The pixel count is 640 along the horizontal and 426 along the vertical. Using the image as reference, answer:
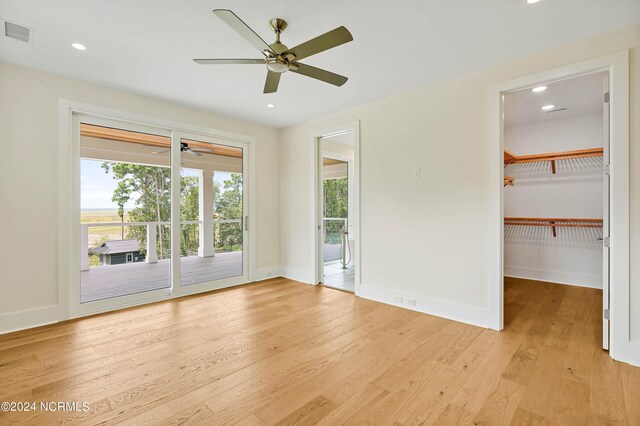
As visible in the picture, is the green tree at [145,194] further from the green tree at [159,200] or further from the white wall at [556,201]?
the white wall at [556,201]

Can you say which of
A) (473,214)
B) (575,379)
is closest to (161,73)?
(473,214)

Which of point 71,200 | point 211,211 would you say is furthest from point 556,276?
point 71,200

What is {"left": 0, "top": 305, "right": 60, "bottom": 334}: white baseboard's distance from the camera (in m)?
2.86

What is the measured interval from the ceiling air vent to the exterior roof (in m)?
2.26

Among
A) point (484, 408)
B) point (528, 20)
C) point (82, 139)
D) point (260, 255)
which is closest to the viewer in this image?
point (484, 408)

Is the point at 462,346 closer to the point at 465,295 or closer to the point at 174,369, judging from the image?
the point at 465,295

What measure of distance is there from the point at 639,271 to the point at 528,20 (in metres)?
2.09

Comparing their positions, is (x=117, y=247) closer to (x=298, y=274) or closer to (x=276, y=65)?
(x=298, y=274)

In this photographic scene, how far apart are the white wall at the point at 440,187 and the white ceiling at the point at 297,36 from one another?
17 centimetres

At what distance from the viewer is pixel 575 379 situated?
6.73ft

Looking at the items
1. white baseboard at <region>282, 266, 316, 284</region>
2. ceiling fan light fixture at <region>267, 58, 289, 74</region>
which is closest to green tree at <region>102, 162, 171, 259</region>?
white baseboard at <region>282, 266, 316, 284</region>

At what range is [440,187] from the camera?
332 cm

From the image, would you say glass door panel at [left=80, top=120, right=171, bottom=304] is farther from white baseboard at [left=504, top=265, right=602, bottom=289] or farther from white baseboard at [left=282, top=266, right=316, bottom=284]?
white baseboard at [left=504, top=265, right=602, bottom=289]

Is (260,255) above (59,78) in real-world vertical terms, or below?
below
